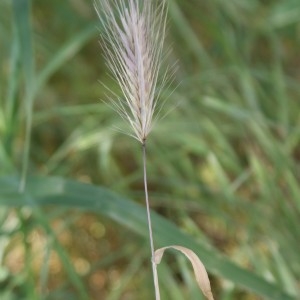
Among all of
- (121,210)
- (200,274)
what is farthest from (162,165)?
(200,274)

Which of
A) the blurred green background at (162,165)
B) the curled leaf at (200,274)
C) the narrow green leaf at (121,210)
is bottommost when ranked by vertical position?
the blurred green background at (162,165)

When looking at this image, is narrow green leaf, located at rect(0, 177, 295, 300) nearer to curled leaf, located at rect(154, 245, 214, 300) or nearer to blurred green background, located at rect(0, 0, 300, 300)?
blurred green background, located at rect(0, 0, 300, 300)

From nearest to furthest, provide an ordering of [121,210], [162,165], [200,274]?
[200,274] < [121,210] < [162,165]

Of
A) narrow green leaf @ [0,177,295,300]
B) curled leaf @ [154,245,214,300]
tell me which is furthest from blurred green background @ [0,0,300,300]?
curled leaf @ [154,245,214,300]

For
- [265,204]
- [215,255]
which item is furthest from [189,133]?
[215,255]

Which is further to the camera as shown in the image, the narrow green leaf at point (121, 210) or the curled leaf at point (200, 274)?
the narrow green leaf at point (121, 210)

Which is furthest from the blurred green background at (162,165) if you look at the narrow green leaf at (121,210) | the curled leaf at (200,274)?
the curled leaf at (200,274)

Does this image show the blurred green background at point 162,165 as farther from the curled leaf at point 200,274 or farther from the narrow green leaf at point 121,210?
the curled leaf at point 200,274

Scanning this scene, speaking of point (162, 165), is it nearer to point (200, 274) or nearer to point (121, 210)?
point (121, 210)

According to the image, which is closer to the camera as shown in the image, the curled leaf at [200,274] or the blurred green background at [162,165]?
the curled leaf at [200,274]

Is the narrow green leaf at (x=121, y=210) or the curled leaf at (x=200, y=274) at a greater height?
the curled leaf at (x=200, y=274)
